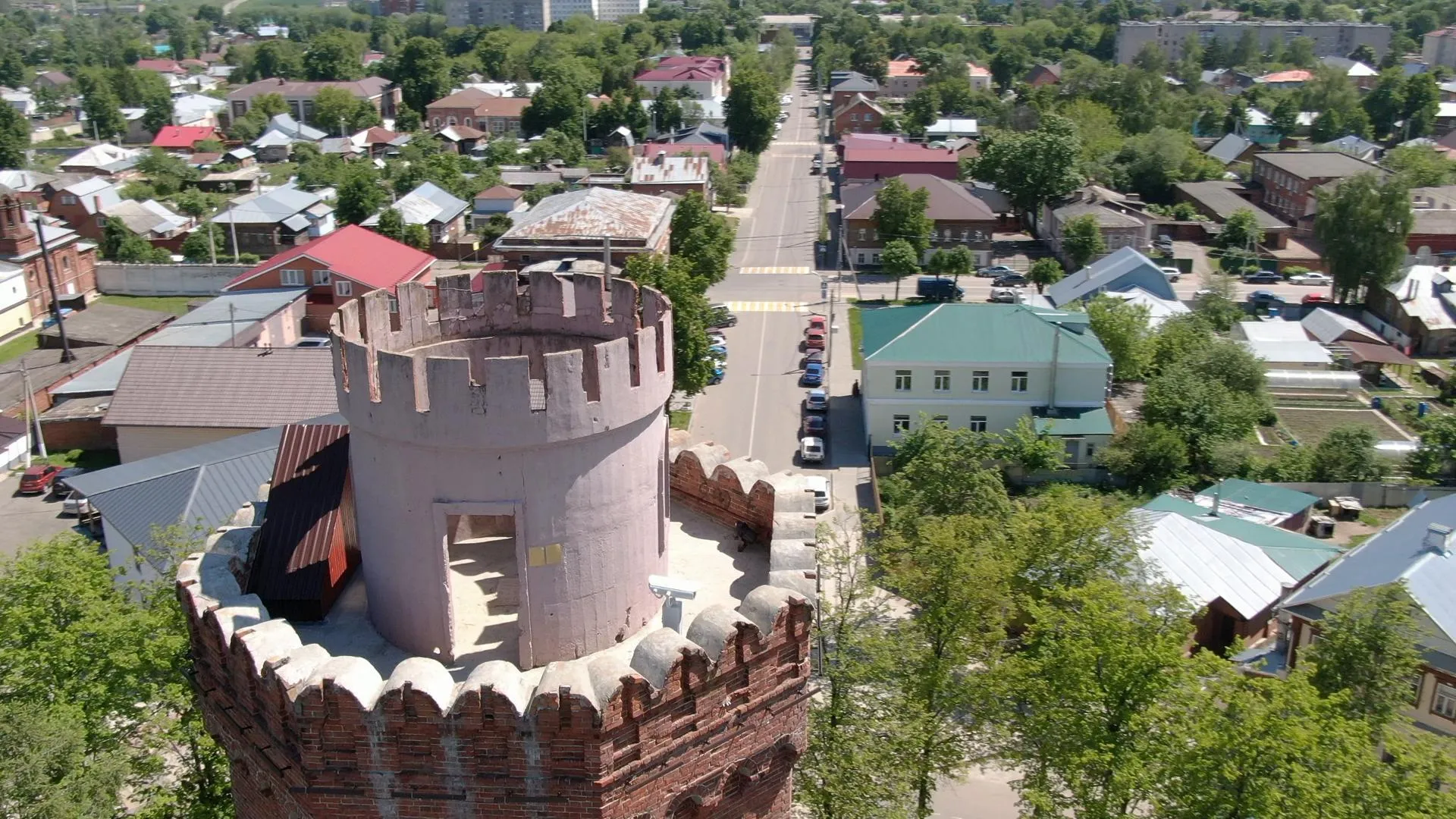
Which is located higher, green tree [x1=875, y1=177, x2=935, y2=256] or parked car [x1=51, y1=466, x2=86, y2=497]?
green tree [x1=875, y1=177, x2=935, y2=256]

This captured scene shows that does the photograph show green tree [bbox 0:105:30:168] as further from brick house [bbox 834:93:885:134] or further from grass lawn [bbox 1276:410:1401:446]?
grass lawn [bbox 1276:410:1401:446]

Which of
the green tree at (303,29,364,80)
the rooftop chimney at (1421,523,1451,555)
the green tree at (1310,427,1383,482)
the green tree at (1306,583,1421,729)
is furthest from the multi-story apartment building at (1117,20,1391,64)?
the green tree at (1306,583,1421,729)

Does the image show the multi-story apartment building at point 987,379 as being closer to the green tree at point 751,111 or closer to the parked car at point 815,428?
the parked car at point 815,428

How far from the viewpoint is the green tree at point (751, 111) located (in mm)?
113062

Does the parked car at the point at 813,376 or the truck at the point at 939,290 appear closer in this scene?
the parked car at the point at 813,376

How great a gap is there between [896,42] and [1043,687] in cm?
17442

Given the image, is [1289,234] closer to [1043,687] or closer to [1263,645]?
[1263,645]

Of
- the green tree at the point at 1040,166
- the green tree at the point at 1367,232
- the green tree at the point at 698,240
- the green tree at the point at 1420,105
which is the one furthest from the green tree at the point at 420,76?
the green tree at the point at 1420,105

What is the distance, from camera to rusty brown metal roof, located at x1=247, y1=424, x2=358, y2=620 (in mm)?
9320

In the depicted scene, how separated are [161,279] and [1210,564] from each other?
2543 inches

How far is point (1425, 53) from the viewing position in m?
173

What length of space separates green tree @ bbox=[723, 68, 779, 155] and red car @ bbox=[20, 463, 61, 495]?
81464mm

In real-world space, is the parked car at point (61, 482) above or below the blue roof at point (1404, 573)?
below

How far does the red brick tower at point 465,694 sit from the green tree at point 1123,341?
154 ft
